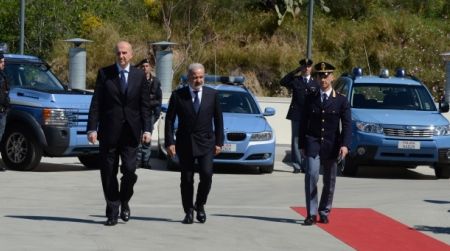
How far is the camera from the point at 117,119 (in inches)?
487

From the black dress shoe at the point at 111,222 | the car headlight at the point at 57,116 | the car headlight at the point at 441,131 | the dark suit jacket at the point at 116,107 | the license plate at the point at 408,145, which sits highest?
the dark suit jacket at the point at 116,107

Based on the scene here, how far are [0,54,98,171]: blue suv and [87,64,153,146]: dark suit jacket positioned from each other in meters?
5.76

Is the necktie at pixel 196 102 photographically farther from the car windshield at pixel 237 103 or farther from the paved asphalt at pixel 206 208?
the car windshield at pixel 237 103

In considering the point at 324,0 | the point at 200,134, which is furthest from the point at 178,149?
the point at 324,0

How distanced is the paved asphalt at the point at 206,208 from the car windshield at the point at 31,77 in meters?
1.34

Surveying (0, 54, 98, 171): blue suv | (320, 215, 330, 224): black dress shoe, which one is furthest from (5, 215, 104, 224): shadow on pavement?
(0, 54, 98, 171): blue suv

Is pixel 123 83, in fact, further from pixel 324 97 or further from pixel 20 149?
pixel 20 149

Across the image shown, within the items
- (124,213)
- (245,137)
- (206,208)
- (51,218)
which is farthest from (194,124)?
(245,137)

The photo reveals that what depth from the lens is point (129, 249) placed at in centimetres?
1100

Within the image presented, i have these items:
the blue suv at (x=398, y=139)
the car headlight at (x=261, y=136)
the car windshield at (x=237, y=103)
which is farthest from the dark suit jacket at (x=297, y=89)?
the car windshield at (x=237, y=103)

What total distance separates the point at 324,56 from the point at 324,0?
3223 millimetres

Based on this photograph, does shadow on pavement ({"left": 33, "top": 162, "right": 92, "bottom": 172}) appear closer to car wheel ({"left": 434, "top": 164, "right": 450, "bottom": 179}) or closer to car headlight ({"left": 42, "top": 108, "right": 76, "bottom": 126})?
car headlight ({"left": 42, "top": 108, "right": 76, "bottom": 126})

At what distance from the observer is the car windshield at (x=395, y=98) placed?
66.7 feet

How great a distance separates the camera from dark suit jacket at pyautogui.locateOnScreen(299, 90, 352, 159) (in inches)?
518
